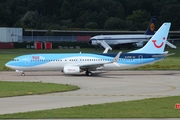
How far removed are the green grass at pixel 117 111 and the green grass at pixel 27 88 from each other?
7.85 metres

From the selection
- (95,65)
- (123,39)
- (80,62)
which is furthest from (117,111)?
(123,39)

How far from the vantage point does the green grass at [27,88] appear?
34.8m

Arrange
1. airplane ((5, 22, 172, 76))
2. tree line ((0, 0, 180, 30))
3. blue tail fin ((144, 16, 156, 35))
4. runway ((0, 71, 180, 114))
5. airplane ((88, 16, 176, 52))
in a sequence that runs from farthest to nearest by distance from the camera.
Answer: tree line ((0, 0, 180, 30))
airplane ((88, 16, 176, 52))
blue tail fin ((144, 16, 156, 35))
airplane ((5, 22, 172, 76))
runway ((0, 71, 180, 114))

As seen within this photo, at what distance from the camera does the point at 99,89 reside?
38688 mm

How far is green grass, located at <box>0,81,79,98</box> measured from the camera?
3482 centimetres

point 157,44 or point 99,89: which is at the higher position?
point 157,44

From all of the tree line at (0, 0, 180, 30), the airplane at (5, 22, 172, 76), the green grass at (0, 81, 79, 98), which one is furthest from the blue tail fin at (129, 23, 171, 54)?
the tree line at (0, 0, 180, 30)

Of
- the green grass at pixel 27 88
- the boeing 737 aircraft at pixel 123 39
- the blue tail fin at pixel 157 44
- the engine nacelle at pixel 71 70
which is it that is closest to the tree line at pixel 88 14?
the boeing 737 aircraft at pixel 123 39

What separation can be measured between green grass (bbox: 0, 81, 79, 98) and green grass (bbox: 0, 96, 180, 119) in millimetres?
7851

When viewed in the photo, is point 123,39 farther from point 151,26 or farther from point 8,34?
point 8,34

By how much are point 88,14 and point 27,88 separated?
127 m

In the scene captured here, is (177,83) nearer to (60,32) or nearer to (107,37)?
(107,37)

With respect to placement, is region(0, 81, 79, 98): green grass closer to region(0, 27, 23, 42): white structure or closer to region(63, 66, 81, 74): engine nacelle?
region(63, 66, 81, 74): engine nacelle

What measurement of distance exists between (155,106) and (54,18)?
13830 cm
